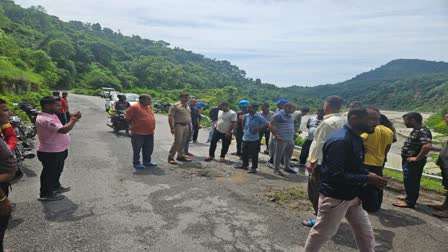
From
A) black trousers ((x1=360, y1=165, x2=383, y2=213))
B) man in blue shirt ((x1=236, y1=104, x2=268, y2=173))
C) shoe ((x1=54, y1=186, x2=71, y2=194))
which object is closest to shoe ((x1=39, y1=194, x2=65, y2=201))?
shoe ((x1=54, y1=186, x2=71, y2=194))

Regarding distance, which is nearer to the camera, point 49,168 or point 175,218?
point 175,218

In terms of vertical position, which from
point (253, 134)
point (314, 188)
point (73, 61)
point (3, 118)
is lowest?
point (314, 188)

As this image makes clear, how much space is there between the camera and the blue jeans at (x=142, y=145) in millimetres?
7781

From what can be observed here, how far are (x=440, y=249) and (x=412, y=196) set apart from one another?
1.59 metres

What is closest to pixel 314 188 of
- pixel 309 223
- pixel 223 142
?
pixel 309 223

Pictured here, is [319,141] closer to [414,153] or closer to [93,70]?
[414,153]

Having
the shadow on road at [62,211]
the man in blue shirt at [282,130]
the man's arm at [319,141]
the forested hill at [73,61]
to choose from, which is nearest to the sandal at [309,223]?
the man's arm at [319,141]

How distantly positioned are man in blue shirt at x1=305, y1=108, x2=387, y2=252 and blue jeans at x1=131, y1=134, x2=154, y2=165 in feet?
16.8

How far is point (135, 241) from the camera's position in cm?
417

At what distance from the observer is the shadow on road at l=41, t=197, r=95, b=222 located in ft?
15.6

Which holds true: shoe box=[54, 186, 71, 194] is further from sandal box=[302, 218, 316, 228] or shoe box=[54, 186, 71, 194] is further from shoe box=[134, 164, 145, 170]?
sandal box=[302, 218, 316, 228]

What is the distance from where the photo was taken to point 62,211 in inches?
197

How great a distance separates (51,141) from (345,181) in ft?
13.6

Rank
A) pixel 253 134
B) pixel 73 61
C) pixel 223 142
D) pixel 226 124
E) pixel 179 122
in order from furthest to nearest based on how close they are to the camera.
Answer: pixel 73 61
pixel 223 142
pixel 226 124
pixel 179 122
pixel 253 134
